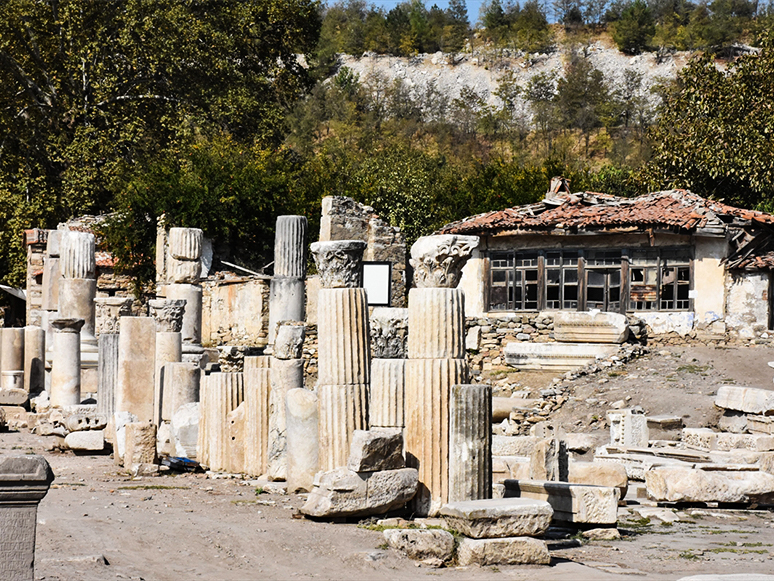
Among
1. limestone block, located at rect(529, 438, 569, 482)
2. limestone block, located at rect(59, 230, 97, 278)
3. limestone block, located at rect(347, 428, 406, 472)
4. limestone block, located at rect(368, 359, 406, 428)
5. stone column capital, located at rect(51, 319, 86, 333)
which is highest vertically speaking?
limestone block, located at rect(59, 230, 97, 278)

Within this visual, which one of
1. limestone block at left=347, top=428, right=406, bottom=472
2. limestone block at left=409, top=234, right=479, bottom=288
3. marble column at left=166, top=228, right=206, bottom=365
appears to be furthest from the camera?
marble column at left=166, top=228, right=206, bottom=365

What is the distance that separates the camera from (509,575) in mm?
8383

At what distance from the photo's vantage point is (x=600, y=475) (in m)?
12.7

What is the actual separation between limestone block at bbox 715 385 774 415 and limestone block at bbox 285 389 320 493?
9.13 meters

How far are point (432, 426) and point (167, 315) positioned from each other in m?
8.64

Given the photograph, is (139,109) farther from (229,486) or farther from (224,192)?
(229,486)

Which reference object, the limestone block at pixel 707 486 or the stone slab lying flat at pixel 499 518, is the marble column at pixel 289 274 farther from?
the stone slab lying flat at pixel 499 518

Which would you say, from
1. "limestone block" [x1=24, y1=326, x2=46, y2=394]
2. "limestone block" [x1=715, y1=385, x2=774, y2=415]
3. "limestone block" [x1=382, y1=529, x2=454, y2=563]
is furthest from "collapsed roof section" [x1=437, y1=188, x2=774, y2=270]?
"limestone block" [x1=382, y1=529, x2=454, y2=563]

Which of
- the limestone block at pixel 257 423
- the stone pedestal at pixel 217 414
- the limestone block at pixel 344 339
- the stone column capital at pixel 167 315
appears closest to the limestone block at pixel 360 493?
the limestone block at pixel 344 339

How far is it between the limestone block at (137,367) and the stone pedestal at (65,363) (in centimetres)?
176

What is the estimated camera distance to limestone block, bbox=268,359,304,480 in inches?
505

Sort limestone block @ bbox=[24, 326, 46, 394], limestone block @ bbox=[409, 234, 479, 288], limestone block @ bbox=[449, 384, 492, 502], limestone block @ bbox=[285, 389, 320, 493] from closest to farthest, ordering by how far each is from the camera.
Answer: limestone block @ bbox=[449, 384, 492, 502] < limestone block @ bbox=[409, 234, 479, 288] < limestone block @ bbox=[285, 389, 320, 493] < limestone block @ bbox=[24, 326, 46, 394]

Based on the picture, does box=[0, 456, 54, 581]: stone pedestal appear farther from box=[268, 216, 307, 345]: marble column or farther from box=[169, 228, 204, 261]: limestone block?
box=[169, 228, 204, 261]: limestone block

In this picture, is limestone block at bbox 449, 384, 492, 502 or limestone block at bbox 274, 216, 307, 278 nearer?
limestone block at bbox 449, 384, 492, 502
